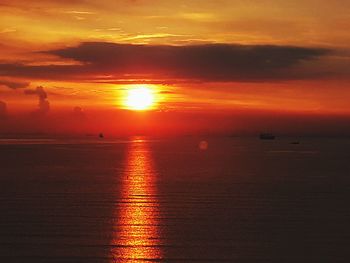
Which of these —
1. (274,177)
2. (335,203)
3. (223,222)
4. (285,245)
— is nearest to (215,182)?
(274,177)

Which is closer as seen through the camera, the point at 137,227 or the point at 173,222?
the point at 137,227

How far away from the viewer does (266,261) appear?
59.1 feet

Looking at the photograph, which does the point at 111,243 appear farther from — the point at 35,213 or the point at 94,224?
the point at 35,213

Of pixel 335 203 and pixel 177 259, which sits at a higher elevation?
pixel 177 259

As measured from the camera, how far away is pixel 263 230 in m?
23.2

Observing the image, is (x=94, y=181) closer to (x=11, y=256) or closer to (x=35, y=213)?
(x=35, y=213)

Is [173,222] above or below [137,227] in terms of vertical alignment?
below

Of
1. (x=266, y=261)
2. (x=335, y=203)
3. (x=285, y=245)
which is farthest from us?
(x=335, y=203)

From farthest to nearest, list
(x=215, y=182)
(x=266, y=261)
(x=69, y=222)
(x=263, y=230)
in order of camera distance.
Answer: (x=215, y=182) < (x=69, y=222) < (x=263, y=230) < (x=266, y=261)

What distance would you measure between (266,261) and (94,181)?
29.8 m

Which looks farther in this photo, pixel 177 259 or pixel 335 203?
pixel 335 203

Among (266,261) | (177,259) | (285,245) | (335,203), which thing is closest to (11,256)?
(177,259)

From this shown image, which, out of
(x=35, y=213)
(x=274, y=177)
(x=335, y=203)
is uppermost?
(x=35, y=213)

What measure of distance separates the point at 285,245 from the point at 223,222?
5113 millimetres
